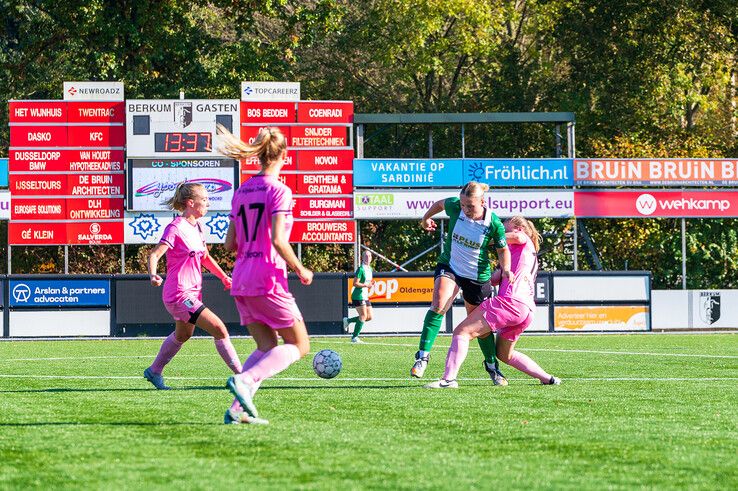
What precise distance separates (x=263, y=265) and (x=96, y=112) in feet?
73.3

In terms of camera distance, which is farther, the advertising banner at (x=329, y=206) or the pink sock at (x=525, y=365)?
the advertising banner at (x=329, y=206)

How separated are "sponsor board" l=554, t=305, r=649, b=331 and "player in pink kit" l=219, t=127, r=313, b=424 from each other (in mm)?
22090

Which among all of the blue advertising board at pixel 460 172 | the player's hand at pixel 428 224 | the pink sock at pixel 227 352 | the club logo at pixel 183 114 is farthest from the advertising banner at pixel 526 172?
the pink sock at pixel 227 352

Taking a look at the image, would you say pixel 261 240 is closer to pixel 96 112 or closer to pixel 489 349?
pixel 489 349

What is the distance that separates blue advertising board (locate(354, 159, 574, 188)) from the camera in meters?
30.7

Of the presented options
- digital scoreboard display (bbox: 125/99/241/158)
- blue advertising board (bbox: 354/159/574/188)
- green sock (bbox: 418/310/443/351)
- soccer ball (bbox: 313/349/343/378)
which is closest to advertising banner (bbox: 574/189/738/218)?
blue advertising board (bbox: 354/159/574/188)

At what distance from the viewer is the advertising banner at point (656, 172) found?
31.4 metres

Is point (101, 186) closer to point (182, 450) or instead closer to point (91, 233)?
point (91, 233)

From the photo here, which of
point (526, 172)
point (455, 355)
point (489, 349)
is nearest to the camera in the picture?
point (455, 355)

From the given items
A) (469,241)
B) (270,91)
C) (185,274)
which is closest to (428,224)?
(469,241)

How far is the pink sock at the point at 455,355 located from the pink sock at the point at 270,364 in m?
3.23

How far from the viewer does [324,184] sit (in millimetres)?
29250

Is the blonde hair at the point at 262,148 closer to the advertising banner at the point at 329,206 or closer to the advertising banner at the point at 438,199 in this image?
the advertising banner at the point at 329,206

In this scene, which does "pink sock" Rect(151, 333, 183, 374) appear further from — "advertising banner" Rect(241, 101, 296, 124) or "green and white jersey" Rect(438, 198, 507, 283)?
"advertising banner" Rect(241, 101, 296, 124)
